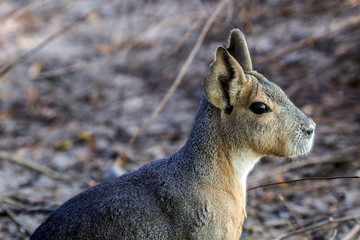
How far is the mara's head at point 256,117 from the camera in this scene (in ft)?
7.01

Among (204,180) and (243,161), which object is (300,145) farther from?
(204,180)

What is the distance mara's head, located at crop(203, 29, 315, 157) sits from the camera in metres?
2.14

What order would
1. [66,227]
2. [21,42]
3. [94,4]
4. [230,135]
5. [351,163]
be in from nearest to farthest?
1. [66,227]
2. [230,135]
3. [351,163]
4. [21,42]
5. [94,4]

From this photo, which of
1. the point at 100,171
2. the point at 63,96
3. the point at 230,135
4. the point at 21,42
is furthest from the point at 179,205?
the point at 21,42

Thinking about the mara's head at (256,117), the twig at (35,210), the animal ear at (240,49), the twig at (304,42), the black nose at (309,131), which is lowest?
the twig at (35,210)

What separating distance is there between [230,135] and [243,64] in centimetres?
37

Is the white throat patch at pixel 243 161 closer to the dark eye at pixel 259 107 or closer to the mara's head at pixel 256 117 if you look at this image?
the mara's head at pixel 256 117

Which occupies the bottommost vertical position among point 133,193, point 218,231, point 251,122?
point 218,231

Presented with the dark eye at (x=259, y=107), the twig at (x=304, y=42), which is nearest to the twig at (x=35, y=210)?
the dark eye at (x=259, y=107)

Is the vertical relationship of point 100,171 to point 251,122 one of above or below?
below

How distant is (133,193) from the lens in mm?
2107

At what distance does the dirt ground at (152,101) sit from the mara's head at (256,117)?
76 centimetres

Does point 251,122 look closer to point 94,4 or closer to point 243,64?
point 243,64

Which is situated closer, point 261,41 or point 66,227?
point 66,227
